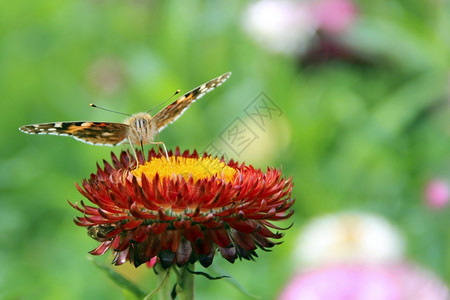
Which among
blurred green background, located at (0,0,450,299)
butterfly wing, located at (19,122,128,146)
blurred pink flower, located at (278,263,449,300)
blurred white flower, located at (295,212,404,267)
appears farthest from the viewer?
blurred green background, located at (0,0,450,299)

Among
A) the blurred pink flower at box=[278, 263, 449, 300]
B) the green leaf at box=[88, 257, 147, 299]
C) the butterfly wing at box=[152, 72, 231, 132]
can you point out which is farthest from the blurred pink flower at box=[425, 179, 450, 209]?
the green leaf at box=[88, 257, 147, 299]

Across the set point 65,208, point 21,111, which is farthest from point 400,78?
point 21,111

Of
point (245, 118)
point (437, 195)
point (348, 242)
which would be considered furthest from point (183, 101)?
point (245, 118)

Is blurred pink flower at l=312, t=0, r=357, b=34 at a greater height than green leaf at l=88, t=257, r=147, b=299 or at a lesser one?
greater

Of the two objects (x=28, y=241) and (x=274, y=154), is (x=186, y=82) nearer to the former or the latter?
(x=274, y=154)

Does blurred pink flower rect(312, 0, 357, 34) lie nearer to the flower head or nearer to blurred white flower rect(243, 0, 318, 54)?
blurred white flower rect(243, 0, 318, 54)

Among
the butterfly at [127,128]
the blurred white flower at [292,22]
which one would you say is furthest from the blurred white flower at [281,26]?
the butterfly at [127,128]

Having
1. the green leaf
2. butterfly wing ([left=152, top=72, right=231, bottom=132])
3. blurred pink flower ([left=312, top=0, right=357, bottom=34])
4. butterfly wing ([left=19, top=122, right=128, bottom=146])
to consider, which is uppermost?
blurred pink flower ([left=312, top=0, right=357, bottom=34])
